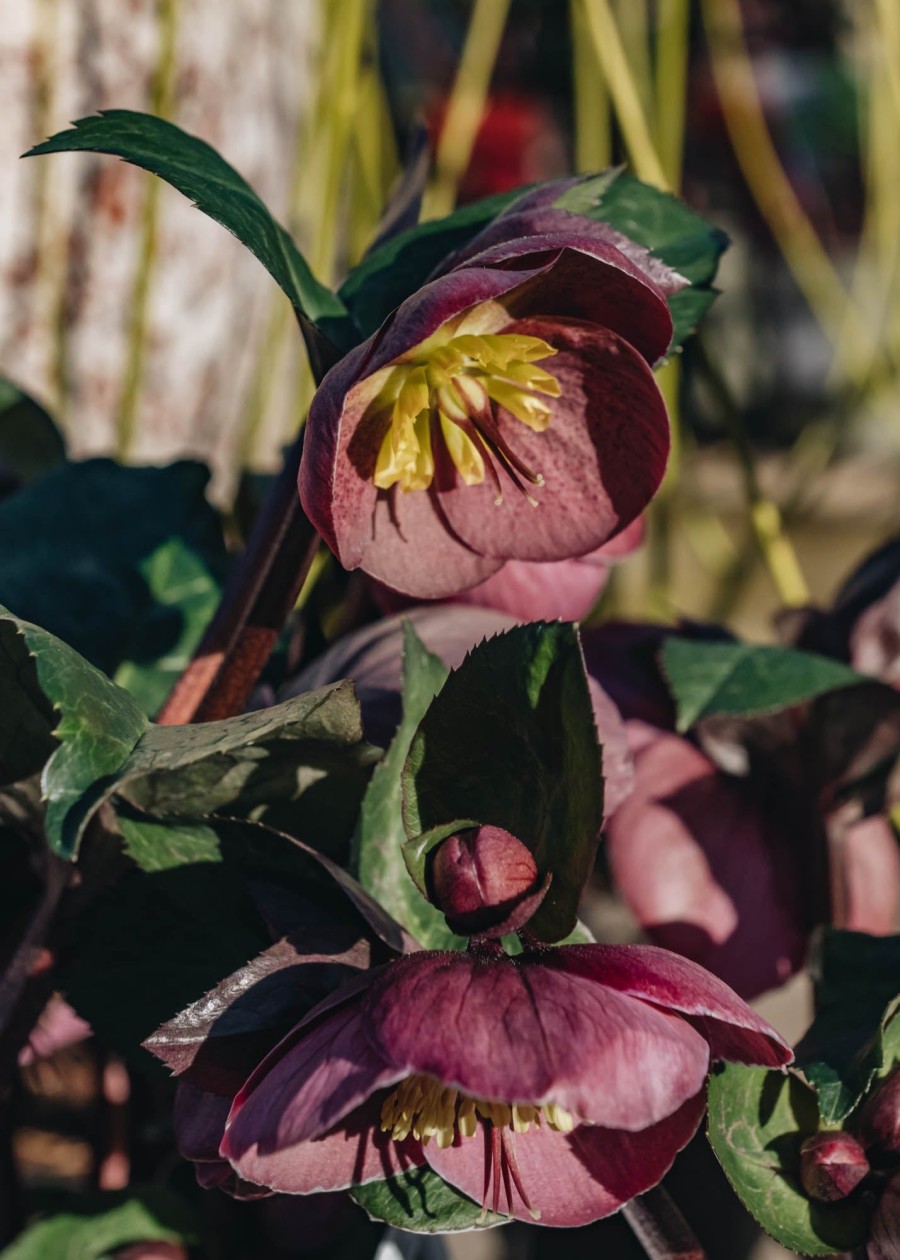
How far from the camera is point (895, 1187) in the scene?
27 centimetres

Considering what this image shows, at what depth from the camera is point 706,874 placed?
0.40 m

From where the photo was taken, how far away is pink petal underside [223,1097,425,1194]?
222 millimetres

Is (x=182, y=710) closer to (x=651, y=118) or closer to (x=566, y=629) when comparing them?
(x=566, y=629)

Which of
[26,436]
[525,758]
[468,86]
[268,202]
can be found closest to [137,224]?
[268,202]

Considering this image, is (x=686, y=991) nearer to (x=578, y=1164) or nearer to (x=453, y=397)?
(x=578, y=1164)

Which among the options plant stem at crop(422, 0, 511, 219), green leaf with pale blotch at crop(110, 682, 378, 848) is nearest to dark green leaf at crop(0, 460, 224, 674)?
green leaf with pale blotch at crop(110, 682, 378, 848)

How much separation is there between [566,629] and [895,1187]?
15cm

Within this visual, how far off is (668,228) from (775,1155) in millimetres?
238

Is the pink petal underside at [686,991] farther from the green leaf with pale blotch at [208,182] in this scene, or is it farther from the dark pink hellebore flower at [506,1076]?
the green leaf with pale blotch at [208,182]

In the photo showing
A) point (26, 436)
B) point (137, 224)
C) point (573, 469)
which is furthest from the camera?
point (137, 224)

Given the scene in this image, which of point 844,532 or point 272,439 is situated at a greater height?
point 272,439

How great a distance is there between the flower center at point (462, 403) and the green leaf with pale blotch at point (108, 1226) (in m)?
0.24

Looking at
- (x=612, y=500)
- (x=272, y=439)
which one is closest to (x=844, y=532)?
(x=272, y=439)

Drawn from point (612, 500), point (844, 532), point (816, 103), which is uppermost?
point (612, 500)
